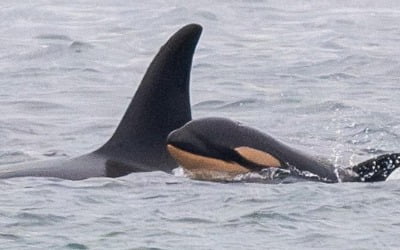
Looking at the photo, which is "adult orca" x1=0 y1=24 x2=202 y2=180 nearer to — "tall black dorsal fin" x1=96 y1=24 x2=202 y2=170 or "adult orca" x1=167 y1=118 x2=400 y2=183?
"tall black dorsal fin" x1=96 y1=24 x2=202 y2=170

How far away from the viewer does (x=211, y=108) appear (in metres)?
18.6

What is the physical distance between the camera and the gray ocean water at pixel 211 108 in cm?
1094

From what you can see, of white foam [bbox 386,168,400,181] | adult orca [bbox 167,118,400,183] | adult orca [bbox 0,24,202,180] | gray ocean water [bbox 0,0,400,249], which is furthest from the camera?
adult orca [bbox 0,24,202,180]

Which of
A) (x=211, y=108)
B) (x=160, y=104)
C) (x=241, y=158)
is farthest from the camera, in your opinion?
(x=211, y=108)

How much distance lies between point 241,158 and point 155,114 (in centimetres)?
102

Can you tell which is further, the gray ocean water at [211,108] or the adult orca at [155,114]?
the adult orca at [155,114]

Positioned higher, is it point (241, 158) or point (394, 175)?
point (241, 158)

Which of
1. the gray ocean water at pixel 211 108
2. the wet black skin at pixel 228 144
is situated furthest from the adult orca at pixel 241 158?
the gray ocean water at pixel 211 108

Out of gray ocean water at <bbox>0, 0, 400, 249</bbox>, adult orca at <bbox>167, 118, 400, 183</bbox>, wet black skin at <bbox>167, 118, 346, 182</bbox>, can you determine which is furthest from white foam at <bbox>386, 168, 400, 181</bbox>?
wet black skin at <bbox>167, 118, 346, 182</bbox>

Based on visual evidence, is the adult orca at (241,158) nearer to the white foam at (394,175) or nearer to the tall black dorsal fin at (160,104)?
the white foam at (394,175)

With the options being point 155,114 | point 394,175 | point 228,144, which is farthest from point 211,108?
point 394,175

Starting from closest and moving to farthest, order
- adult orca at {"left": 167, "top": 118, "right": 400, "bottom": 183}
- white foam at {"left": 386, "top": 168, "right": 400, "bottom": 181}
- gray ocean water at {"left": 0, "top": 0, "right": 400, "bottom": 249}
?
gray ocean water at {"left": 0, "top": 0, "right": 400, "bottom": 249}, white foam at {"left": 386, "top": 168, "right": 400, "bottom": 181}, adult orca at {"left": 167, "top": 118, "right": 400, "bottom": 183}

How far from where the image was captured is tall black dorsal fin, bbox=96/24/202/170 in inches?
523

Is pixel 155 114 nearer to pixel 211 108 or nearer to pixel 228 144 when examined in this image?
pixel 228 144
